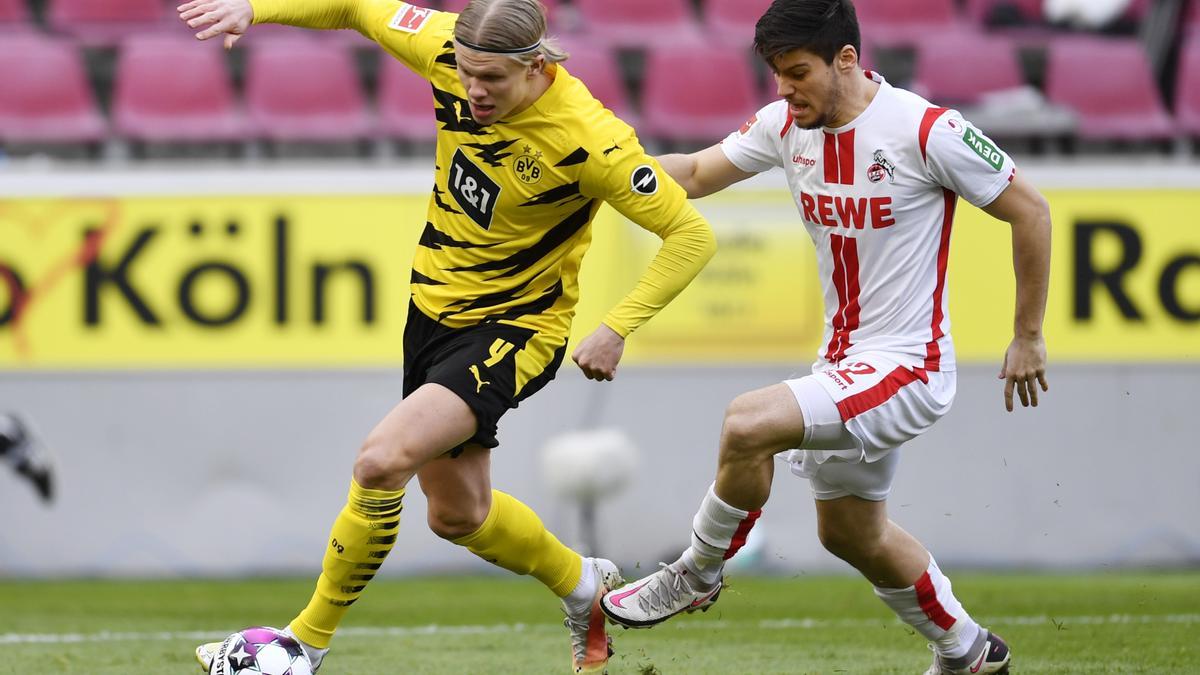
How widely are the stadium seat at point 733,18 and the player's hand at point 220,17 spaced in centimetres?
712

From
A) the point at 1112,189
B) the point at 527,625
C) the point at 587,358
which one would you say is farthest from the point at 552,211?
the point at 1112,189

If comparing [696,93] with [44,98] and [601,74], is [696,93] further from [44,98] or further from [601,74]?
[44,98]

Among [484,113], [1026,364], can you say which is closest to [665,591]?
[1026,364]

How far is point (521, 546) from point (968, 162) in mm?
1768

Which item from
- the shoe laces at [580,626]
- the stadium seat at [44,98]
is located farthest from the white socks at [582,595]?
the stadium seat at [44,98]

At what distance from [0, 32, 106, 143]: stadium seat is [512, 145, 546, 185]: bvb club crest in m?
6.55

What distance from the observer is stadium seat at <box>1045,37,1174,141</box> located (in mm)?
10938

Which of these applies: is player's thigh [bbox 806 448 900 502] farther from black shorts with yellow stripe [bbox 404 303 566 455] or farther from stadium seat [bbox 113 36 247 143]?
stadium seat [bbox 113 36 247 143]

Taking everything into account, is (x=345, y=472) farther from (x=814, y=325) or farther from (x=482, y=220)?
(x=482, y=220)

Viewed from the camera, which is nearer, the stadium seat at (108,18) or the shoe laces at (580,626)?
the shoe laces at (580,626)

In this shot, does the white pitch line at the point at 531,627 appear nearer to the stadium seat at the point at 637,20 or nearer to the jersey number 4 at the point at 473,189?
the jersey number 4 at the point at 473,189

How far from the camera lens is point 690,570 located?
496 centimetres

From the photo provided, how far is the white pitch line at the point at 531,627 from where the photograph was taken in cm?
651

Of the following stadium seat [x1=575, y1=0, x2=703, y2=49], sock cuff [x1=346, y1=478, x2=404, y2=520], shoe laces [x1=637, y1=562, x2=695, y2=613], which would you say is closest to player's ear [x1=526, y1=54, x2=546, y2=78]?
sock cuff [x1=346, y1=478, x2=404, y2=520]
